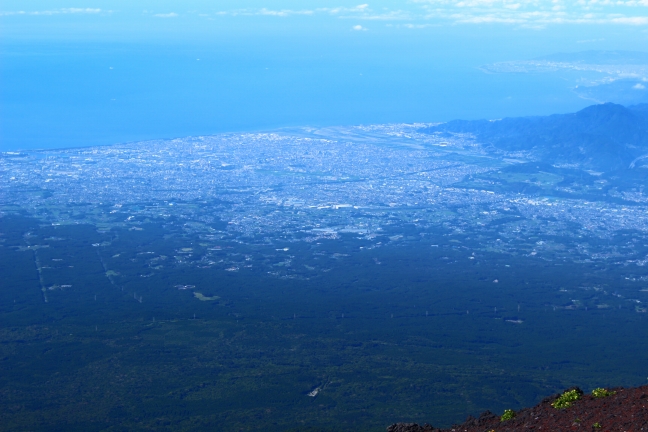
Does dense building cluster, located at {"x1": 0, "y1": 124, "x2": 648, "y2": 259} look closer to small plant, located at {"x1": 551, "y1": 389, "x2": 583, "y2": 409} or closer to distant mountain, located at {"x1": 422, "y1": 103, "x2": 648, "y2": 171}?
distant mountain, located at {"x1": 422, "y1": 103, "x2": 648, "y2": 171}

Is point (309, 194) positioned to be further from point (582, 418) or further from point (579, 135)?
point (582, 418)

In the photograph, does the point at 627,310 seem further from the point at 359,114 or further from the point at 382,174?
the point at 359,114

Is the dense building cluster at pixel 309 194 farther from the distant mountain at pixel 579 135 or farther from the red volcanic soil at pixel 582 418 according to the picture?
the red volcanic soil at pixel 582 418

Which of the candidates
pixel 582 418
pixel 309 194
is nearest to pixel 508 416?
pixel 582 418

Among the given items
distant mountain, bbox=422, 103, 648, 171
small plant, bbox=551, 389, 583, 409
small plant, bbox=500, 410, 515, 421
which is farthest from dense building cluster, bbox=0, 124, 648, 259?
small plant, bbox=500, 410, 515, 421

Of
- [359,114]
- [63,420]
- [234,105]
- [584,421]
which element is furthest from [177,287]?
[234,105]
